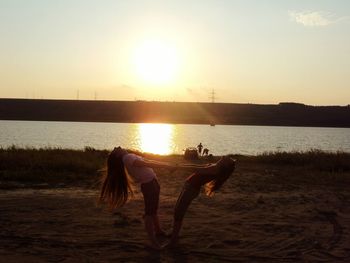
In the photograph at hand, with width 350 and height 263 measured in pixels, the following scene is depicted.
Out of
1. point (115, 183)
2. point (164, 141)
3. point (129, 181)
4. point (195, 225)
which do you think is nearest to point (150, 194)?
point (129, 181)

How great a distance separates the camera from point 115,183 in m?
7.71

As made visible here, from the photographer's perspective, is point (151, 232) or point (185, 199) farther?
point (185, 199)

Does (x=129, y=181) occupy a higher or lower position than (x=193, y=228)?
higher

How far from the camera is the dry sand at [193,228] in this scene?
23.5ft

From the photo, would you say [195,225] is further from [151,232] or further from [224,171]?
[224,171]

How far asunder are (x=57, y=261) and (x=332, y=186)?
383 inches

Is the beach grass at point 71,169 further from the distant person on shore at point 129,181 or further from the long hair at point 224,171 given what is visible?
the long hair at point 224,171

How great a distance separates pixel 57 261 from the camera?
6758mm

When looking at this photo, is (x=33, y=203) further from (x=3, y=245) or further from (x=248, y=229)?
(x=248, y=229)

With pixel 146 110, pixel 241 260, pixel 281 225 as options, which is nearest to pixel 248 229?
pixel 281 225

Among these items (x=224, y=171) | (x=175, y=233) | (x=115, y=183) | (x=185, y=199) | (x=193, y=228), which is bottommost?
(x=193, y=228)

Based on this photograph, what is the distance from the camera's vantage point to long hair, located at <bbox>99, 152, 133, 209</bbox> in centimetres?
765

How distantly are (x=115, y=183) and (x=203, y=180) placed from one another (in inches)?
49.7

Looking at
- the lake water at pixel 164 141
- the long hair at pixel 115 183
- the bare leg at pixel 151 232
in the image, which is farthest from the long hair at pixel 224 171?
the lake water at pixel 164 141
